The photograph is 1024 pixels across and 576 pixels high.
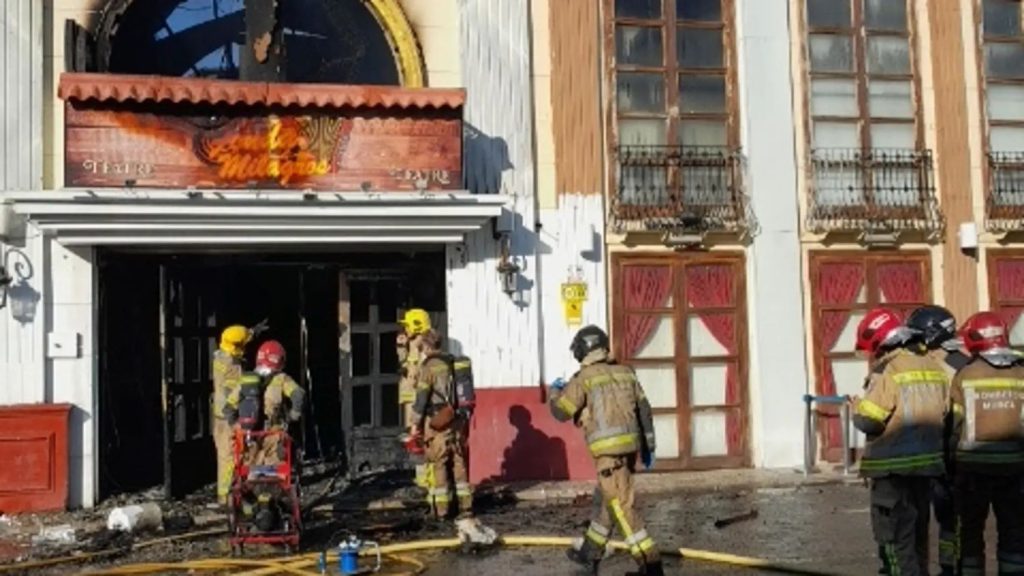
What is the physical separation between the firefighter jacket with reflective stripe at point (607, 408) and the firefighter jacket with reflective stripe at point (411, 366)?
3.35 metres

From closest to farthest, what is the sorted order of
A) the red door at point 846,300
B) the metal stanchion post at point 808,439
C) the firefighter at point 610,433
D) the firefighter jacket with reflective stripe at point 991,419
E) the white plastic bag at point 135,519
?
the firefighter jacket with reflective stripe at point 991,419 → the firefighter at point 610,433 → the white plastic bag at point 135,519 → the metal stanchion post at point 808,439 → the red door at point 846,300

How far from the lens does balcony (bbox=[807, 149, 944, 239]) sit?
1399cm

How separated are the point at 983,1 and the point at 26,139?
489 inches

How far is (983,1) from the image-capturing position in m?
14.9

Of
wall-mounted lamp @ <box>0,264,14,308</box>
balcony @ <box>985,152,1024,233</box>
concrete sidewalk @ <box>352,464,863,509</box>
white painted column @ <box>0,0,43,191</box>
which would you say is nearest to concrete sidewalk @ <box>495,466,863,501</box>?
concrete sidewalk @ <box>352,464,863,509</box>

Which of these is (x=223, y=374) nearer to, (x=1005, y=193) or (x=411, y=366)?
(x=411, y=366)

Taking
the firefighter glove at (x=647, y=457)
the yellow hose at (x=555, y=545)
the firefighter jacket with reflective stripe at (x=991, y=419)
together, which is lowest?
the yellow hose at (x=555, y=545)

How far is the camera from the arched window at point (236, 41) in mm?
13055

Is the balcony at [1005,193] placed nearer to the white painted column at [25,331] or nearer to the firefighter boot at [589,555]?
the firefighter boot at [589,555]

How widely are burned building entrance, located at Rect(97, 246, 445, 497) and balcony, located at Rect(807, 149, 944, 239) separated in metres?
5.08

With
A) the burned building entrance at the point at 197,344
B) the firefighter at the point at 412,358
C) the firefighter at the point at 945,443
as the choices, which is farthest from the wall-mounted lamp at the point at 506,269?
the firefighter at the point at 945,443

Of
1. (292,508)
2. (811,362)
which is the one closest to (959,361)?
(292,508)

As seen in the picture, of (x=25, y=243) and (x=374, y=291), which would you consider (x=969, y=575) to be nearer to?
(x=374, y=291)

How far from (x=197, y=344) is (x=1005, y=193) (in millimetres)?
10804
